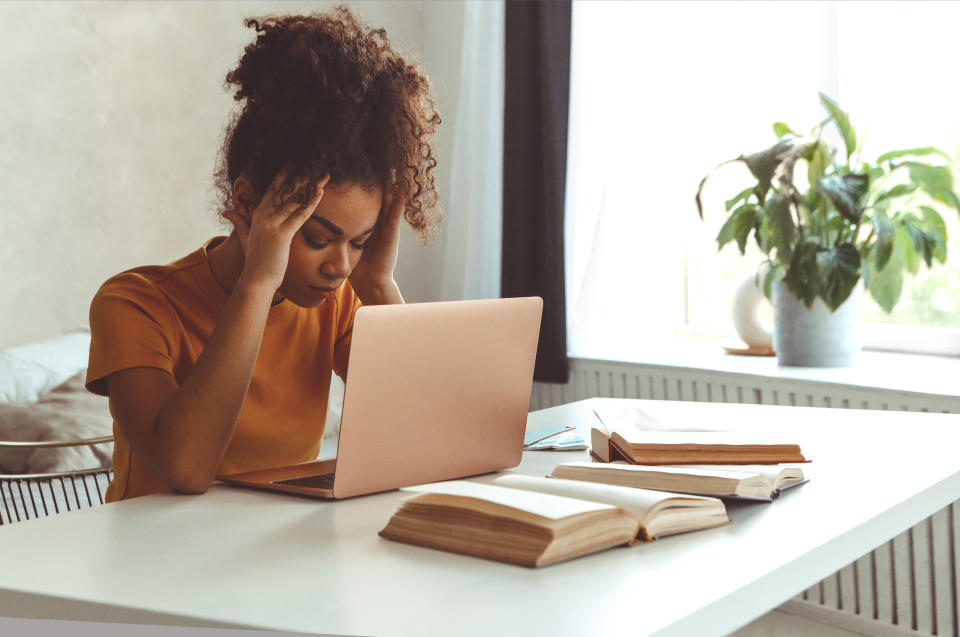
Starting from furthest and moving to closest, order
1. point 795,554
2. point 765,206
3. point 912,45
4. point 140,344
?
point 912,45 < point 765,206 < point 140,344 < point 795,554

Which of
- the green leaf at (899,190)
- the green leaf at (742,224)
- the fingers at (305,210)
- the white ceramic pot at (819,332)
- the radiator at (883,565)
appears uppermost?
the green leaf at (899,190)

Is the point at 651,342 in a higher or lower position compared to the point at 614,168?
lower

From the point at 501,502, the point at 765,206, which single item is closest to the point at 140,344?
the point at 501,502

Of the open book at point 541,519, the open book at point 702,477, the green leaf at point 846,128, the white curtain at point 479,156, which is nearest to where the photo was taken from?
the open book at point 541,519

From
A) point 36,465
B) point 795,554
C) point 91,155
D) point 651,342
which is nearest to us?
point 795,554

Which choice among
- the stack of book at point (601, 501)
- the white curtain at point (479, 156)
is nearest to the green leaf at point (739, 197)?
the white curtain at point (479, 156)

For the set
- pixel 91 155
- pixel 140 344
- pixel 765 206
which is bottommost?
pixel 140 344

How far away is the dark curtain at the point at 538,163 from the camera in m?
2.97

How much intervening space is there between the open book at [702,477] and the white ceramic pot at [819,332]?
4.55 ft

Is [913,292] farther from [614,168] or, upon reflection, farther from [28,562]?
[28,562]

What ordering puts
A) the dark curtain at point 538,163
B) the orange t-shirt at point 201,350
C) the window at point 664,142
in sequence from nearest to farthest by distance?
the orange t-shirt at point 201,350, the window at point 664,142, the dark curtain at point 538,163

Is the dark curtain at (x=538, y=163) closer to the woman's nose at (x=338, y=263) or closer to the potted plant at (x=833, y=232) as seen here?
the potted plant at (x=833, y=232)

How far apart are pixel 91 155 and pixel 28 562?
7.09ft

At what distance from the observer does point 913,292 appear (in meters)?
2.55
